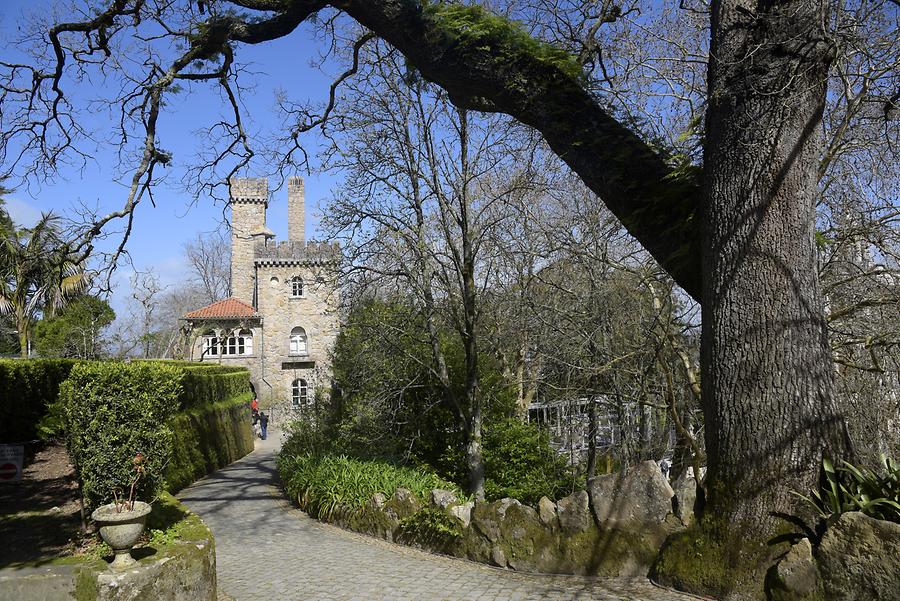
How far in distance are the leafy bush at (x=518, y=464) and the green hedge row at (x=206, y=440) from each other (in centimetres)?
593

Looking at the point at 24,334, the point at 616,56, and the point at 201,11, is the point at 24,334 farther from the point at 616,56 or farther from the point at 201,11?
the point at 616,56

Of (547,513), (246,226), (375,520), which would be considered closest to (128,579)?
(547,513)

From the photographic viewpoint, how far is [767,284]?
164 inches

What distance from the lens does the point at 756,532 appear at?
13.3ft

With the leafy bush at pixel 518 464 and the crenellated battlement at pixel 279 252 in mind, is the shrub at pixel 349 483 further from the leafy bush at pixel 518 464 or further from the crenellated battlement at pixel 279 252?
the crenellated battlement at pixel 279 252

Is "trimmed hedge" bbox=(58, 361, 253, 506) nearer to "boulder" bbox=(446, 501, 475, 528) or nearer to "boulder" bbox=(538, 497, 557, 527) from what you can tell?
"boulder" bbox=(446, 501, 475, 528)

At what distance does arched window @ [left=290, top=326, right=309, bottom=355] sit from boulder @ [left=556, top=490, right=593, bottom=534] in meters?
33.9

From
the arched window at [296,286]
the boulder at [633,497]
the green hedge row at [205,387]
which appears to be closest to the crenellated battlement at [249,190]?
the arched window at [296,286]

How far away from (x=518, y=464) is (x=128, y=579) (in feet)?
27.8

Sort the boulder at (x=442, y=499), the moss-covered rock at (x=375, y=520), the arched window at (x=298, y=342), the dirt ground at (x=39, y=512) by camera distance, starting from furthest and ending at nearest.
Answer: the arched window at (x=298, y=342) → the moss-covered rock at (x=375, y=520) → the boulder at (x=442, y=499) → the dirt ground at (x=39, y=512)

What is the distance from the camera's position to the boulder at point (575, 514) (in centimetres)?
592

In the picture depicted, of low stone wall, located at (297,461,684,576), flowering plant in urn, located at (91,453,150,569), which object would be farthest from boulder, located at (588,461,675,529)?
flowering plant in urn, located at (91,453,150,569)

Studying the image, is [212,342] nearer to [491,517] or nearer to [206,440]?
[206,440]

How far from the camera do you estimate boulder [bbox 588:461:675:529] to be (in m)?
5.40
